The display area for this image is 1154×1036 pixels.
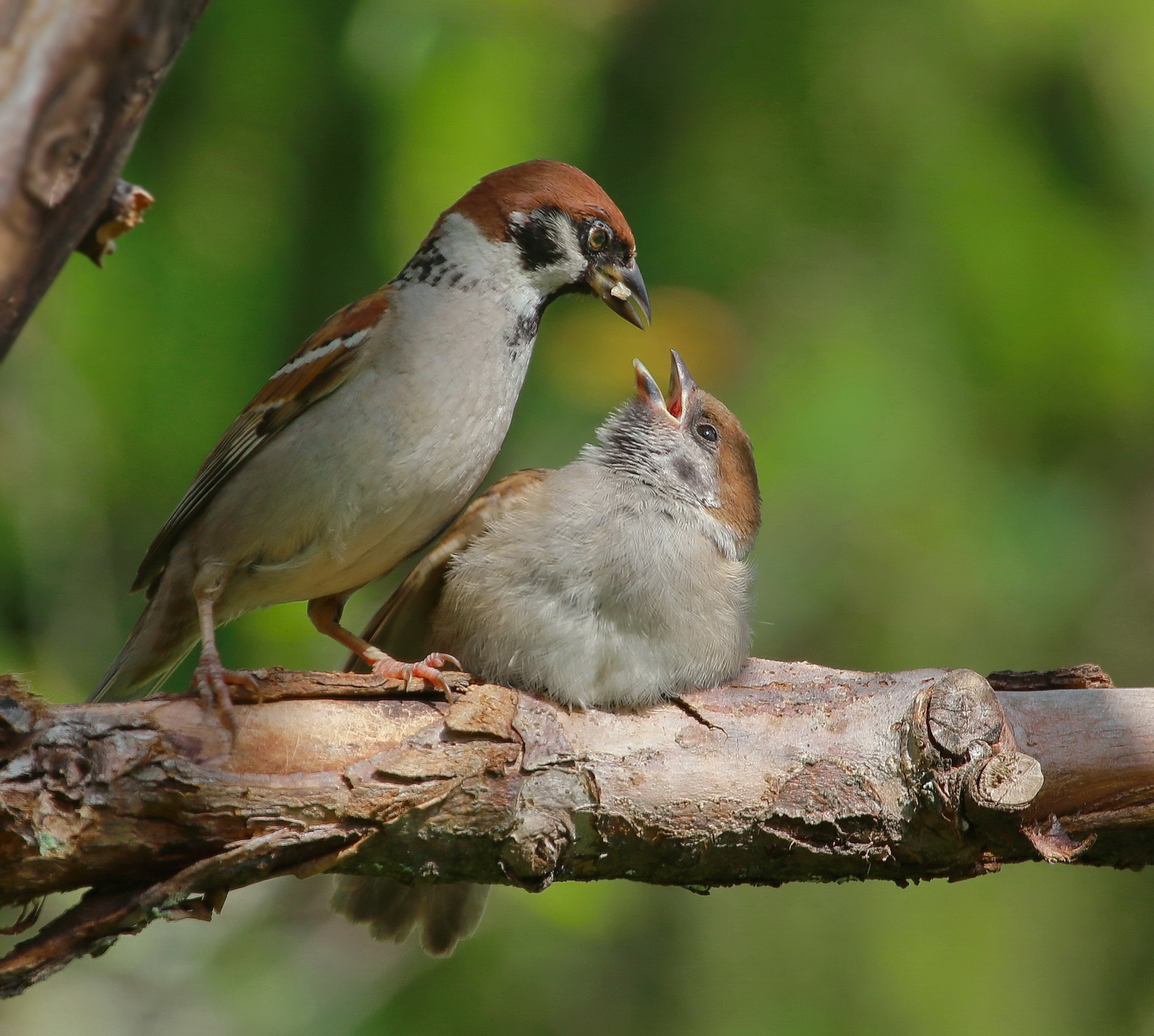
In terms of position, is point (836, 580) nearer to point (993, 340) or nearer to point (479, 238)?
point (993, 340)

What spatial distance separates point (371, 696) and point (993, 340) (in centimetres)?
275

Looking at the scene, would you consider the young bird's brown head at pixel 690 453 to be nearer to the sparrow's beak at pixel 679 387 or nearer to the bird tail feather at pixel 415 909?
the sparrow's beak at pixel 679 387

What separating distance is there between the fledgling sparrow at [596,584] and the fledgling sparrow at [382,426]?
18 cm

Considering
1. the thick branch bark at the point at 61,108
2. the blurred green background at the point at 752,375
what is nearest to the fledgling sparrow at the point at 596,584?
the blurred green background at the point at 752,375

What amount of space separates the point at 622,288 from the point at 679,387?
48cm

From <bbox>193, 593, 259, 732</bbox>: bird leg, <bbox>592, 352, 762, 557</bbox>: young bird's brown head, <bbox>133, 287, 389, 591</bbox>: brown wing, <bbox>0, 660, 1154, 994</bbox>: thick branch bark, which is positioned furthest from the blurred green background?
<bbox>193, 593, 259, 732</bbox>: bird leg

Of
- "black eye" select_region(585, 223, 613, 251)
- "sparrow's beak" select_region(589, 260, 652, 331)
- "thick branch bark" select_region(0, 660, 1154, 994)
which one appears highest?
"black eye" select_region(585, 223, 613, 251)

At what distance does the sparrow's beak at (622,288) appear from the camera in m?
3.71

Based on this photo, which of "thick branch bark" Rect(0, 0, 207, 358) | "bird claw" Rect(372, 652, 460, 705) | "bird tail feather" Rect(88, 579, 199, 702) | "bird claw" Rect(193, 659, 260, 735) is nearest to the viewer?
"thick branch bark" Rect(0, 0, 207, 358)

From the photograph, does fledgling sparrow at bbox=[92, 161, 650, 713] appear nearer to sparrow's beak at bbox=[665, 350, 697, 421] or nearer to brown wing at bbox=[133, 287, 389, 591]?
brown wing at bbox=[133, 287, 389, 591]

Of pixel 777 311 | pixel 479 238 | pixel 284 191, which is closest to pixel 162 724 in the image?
pixel 479 238

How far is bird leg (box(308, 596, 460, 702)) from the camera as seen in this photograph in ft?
9.43

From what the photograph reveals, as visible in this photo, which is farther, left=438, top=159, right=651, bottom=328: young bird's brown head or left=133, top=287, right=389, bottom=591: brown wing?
left=438, top=159, right=651, bottom=328: young bird's brown head

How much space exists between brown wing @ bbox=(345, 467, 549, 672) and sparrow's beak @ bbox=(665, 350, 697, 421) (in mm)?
576
